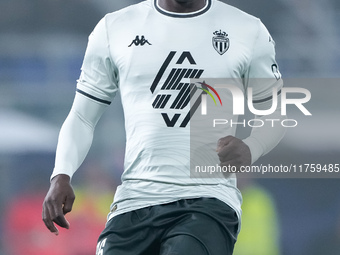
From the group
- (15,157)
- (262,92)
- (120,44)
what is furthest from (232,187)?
(15,157)

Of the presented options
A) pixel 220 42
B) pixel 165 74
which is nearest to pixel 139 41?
pixel 165 74

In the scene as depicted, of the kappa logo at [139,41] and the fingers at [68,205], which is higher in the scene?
the kappa logo at [139,41]

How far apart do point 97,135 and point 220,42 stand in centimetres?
303

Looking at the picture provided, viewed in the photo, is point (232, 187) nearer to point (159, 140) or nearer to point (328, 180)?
point (159, 140)

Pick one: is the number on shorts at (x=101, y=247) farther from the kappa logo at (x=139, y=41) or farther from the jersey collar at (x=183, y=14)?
the jersey collar at (x=183, y=14)

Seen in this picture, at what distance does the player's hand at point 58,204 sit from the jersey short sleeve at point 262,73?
2.43ft

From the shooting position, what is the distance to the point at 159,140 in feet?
9.36

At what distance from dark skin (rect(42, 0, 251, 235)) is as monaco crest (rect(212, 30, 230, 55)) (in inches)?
15.2

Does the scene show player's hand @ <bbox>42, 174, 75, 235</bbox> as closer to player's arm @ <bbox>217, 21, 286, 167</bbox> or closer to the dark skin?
the dark skin

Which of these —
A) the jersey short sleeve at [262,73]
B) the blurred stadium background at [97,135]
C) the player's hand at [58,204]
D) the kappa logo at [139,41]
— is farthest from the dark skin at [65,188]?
the blurred stadium background at [97,135]

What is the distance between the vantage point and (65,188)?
2783mm

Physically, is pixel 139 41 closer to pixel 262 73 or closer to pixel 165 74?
pixel 165 74

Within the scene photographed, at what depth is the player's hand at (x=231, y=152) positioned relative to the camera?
2.68m

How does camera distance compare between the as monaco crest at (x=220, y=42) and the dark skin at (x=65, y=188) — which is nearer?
the dark skin at (x=65, y=188)
